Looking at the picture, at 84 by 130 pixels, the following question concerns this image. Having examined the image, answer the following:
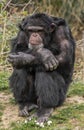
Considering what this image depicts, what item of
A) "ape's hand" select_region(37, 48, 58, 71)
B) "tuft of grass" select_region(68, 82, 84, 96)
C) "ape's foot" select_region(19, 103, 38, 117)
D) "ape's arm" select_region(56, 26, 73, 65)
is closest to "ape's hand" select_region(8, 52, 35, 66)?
"ape's hand" select_region(37, 48, 58, 71)

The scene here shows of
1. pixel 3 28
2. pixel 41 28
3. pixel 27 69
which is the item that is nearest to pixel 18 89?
pixel 27 69

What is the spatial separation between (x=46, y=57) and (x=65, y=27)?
2.15 feet

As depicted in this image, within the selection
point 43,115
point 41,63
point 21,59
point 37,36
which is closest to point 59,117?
point 43,115

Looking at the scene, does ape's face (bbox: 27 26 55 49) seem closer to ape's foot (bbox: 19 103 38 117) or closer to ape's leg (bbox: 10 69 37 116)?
ape's leg (bbox: 10 69 37 116)

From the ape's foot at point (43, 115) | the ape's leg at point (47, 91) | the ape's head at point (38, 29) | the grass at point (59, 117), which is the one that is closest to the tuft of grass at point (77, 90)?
the grass at point (59, 117)

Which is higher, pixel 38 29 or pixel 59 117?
pixel 38 29

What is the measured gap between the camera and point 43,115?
700 centimetres

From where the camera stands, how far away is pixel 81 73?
11.0 m

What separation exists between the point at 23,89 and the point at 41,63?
0.53 m

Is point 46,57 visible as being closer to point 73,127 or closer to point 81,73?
point 73,127

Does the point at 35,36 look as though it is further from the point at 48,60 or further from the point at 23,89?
the point at 23,89

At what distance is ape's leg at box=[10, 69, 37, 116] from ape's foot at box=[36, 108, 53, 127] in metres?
0.28

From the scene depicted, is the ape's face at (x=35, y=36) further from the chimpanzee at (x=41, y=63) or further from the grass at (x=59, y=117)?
the grass at (x=59, y=117)

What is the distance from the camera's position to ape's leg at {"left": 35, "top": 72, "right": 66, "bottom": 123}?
6.92m
